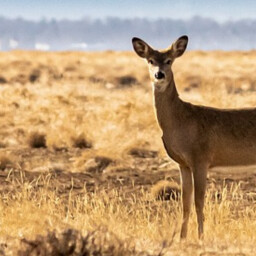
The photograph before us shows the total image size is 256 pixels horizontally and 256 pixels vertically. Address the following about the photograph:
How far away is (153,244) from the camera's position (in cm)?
953

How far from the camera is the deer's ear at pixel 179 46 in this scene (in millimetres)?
11625

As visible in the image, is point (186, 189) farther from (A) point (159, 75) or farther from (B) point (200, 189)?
(A) point (159, 75)

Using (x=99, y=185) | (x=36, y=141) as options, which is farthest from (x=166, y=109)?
(x=36, y=141)

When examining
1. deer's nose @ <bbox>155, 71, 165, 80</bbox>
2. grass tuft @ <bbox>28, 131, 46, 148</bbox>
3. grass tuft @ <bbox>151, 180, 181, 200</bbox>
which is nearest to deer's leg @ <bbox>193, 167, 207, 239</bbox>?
deer's nose @ <bbox>155, 71, 165, 80</bbox>

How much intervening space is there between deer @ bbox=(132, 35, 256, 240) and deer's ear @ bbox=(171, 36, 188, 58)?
1 cm

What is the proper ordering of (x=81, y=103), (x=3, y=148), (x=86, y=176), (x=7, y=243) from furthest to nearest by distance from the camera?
(x=81, y=103)
(x=3, y=148)
(x=86, y=176)
(x=7, y=243)

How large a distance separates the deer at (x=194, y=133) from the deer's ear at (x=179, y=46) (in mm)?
12

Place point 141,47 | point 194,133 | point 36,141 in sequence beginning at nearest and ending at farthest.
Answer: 1. point 194,133
2. point 141,47
3. point 36,141

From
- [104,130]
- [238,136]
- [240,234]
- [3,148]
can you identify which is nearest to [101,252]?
[240,234]

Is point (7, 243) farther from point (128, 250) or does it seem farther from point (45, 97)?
point (45, 97)

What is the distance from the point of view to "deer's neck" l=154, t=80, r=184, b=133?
1120 centimetres

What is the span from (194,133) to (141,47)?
138cm

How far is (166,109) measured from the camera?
36.8ft

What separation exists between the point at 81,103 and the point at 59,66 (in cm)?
3094
